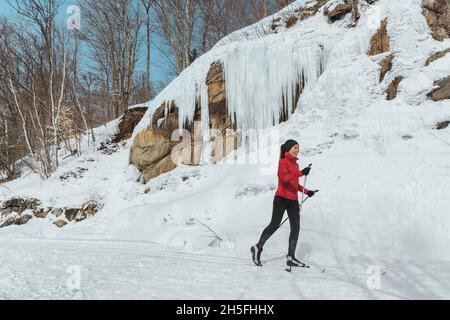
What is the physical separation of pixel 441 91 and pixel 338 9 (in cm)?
449

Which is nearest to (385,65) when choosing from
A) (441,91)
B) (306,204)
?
(441,91)

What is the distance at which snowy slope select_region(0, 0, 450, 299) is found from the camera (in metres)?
3.45

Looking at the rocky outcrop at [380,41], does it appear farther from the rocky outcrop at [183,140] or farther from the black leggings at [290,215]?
the black leggings at [290,215]

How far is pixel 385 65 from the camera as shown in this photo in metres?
7.86

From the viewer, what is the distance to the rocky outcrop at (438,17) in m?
7.80

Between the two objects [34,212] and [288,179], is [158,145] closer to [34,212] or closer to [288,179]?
[34,212]

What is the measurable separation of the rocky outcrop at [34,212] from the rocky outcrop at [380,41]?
320 inches

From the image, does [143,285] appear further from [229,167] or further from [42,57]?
[42,57]

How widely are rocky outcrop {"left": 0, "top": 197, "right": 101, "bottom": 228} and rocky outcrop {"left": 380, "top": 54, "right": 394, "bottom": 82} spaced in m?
7.87

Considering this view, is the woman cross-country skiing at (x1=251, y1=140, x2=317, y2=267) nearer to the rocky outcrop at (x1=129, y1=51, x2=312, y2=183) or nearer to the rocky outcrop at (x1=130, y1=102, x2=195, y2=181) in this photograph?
the rocky outcrop at (x1=129, y1=51, x2=312, y2=183)

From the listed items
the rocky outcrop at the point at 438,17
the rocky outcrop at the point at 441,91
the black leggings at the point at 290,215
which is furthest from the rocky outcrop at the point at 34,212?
the rocky outcrop at the point at 438,17

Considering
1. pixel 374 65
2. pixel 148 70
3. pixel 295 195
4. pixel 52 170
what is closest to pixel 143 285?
pixel 295 195

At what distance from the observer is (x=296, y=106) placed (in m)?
8.75
